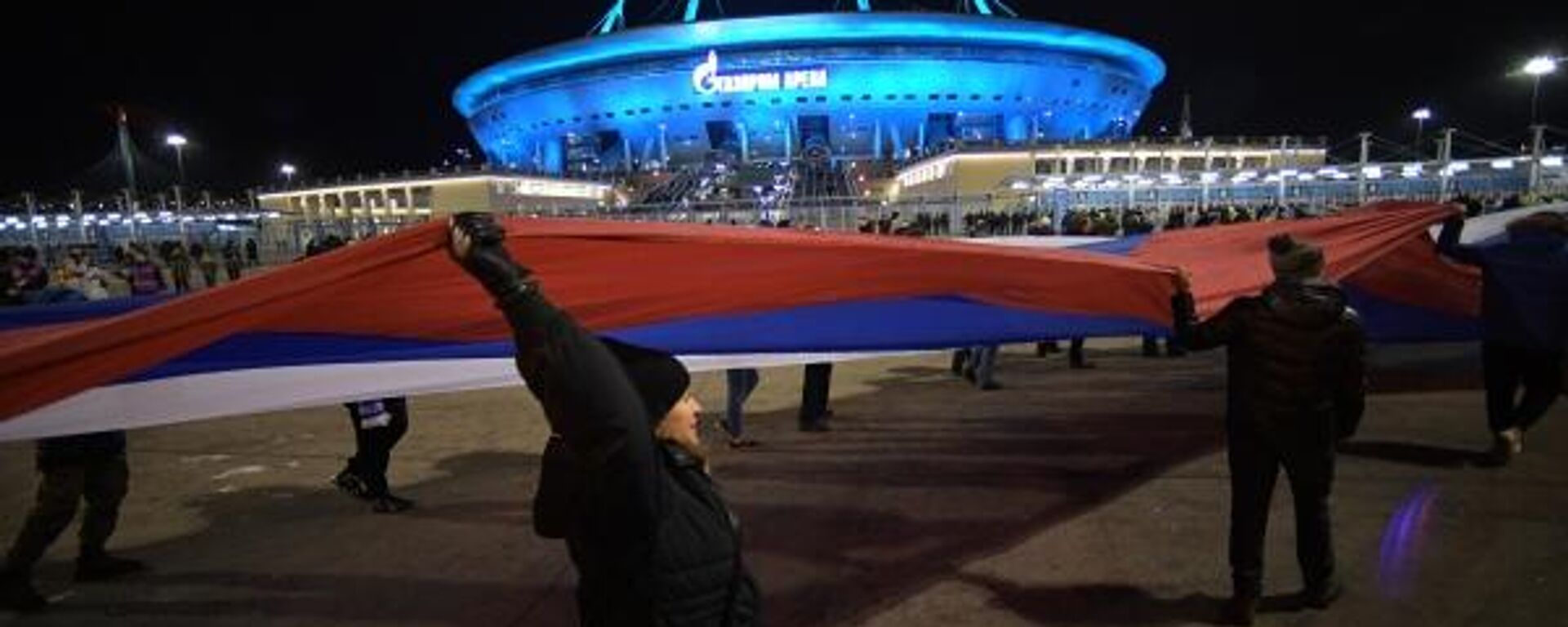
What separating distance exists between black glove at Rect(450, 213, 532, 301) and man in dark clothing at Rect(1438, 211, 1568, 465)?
664 centimetres

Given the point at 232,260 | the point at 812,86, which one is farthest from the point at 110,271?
the point at 812,86

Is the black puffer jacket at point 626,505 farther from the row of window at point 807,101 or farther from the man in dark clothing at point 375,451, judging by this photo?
the row of window at point 807,101

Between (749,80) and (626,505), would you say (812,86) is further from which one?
(626,505)

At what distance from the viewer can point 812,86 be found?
91.4 metres

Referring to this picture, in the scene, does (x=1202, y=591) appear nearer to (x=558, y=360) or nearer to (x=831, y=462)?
(x=831, y=462)

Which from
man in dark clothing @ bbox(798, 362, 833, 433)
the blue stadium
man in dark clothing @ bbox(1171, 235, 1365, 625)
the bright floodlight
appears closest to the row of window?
the blue stadium

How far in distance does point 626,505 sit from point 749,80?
93204mm

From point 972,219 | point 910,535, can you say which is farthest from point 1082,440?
point 972,219

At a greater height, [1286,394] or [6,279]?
[6,279]

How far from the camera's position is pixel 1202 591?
184 inches

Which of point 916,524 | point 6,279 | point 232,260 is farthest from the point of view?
point 232,260

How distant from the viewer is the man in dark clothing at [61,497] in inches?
199

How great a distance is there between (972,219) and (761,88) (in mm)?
71678

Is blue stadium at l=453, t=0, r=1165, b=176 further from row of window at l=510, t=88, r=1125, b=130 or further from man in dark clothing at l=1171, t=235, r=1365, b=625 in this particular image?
man in dark clothing at l=1171, t=235, r=1365, b=625
